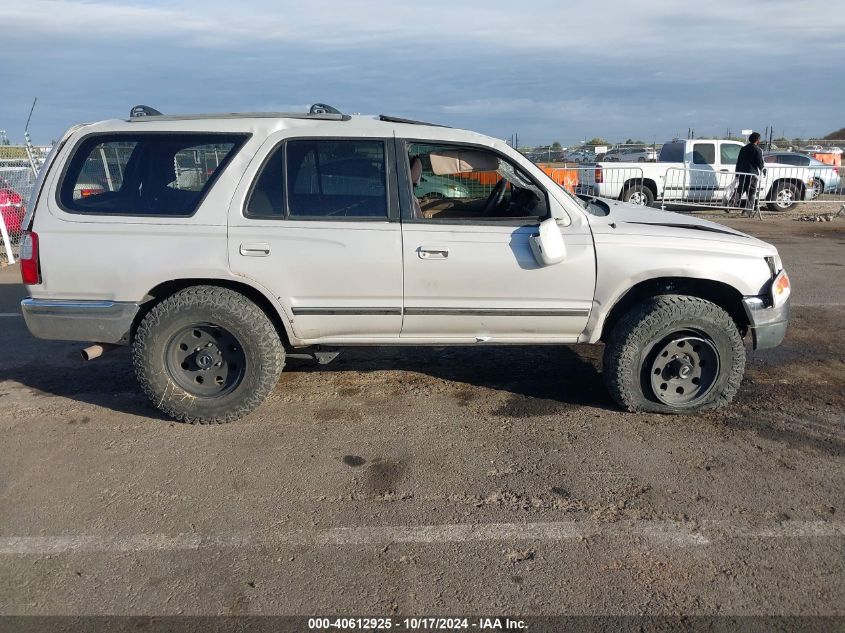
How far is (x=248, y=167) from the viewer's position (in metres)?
4.15

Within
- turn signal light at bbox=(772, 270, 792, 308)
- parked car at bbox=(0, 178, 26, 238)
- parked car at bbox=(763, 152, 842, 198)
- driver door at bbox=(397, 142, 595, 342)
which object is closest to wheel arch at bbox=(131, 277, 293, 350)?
driver door at bbox=(397, 142, 595, 342)

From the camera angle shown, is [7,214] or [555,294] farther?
[7,214]

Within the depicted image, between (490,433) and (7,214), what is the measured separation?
9.70 meters

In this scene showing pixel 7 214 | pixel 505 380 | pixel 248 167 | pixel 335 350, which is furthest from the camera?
pixel 7 214

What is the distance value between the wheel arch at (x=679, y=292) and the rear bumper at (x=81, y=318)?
309cm

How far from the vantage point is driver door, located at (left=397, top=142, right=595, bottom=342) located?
4.18m

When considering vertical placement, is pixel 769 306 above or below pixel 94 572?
above

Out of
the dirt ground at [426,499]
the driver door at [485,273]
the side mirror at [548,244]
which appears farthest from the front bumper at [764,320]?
the side mirror at [548,244]

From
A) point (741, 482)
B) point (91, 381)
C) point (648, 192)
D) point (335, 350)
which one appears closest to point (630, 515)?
point (741, 482)

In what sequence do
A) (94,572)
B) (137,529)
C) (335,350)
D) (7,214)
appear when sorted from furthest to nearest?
(7,214) → (335,350) → (137,529) → (94,572)

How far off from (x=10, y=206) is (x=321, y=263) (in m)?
8.87

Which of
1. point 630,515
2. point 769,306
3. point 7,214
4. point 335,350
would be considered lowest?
point 630,515

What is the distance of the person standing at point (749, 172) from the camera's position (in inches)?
582

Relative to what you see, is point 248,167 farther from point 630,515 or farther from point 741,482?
point 741,482
